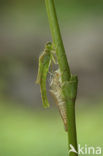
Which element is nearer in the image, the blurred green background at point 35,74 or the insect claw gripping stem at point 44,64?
the insect claw gripping stem at point 44,64

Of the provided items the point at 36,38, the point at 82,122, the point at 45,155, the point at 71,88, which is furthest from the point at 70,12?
the point at 71,88

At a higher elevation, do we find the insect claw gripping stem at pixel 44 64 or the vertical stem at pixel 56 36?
the vertical stem at pixel 56 36

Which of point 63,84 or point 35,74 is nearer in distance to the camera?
point 63,84

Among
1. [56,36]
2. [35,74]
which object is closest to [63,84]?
[56,36]

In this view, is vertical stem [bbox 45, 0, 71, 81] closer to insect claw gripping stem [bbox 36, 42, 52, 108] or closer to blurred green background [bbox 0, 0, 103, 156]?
insect claw gripping stem [bbox 36, 42, 52, 108]

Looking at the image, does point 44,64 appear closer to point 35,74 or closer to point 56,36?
point 56,36

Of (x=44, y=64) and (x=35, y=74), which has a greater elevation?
(x=44, y=64)

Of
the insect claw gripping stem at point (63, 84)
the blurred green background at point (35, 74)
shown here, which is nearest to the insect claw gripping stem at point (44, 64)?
the insect claw gripping stem at point (63, 84)

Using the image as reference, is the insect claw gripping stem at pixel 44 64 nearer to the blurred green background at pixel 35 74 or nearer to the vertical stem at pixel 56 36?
the vertical stem at pixel 56 36
